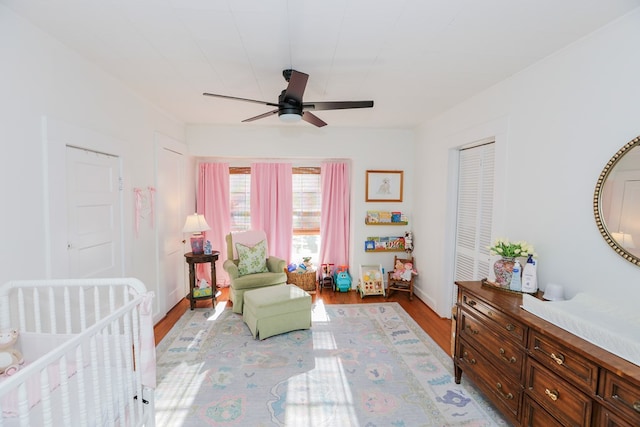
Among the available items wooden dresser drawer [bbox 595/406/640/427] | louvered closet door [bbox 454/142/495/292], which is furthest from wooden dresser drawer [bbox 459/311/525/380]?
louvered closet door [bbox 454/142/495/292]

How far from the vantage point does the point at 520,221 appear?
7.70 feet

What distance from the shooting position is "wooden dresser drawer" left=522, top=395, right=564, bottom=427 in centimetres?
151

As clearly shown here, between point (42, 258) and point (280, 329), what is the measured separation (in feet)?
6.66

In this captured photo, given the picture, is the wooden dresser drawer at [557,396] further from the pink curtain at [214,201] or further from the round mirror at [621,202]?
the pink curtain at [214,201]

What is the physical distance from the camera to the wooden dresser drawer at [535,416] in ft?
4.94

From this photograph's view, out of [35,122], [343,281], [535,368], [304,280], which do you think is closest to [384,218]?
[343,281]

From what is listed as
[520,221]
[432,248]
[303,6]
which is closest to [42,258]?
[303,6]

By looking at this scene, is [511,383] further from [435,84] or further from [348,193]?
[348,193]

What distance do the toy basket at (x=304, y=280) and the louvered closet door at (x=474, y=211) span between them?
201 centimetres

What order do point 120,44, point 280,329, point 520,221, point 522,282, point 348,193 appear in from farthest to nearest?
point 348,193
point 280,329
point 520,221
point 522,282
point 120,44

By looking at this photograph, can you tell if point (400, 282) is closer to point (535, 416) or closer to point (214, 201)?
point (535, 416)

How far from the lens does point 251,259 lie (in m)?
3.81

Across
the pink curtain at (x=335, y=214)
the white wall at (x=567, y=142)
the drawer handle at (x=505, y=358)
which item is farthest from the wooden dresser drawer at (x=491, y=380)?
the pink curtain at (x=335, y=214)

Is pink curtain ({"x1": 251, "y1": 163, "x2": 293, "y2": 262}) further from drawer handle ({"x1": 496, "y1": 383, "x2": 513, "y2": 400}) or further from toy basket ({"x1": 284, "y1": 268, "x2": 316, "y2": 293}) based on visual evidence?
drawer handle ({"x1": 496, "y1": 383, "x2": 513, "y2": 400})
